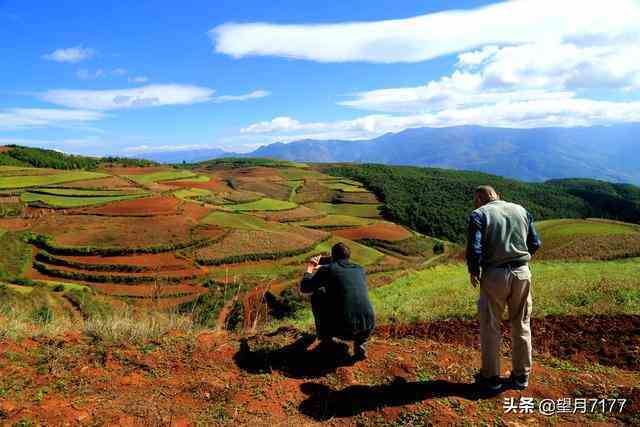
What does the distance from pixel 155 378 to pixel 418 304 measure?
6886 mm

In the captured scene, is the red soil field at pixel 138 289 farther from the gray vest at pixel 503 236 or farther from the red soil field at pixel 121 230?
the gray vest at pixel 503 236

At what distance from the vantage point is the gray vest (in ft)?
15.9

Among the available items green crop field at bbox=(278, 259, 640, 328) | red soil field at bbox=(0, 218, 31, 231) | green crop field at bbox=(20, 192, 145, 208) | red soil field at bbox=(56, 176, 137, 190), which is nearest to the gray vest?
green crop field at bbox=(278, 259, 640, 328)

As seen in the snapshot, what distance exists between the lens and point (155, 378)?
17.5ft

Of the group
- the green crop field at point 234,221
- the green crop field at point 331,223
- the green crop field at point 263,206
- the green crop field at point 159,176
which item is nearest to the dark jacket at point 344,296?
the green crop field at point 234,221

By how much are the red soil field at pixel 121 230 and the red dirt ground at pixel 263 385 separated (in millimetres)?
41132

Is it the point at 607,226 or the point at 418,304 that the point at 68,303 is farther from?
the point at 607,226

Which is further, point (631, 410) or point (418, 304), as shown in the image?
point (418, 304)

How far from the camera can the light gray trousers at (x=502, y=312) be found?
16.0 feet

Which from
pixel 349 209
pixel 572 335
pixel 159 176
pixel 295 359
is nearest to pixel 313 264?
pixel 295 359

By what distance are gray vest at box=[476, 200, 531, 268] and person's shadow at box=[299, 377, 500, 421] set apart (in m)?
1.64

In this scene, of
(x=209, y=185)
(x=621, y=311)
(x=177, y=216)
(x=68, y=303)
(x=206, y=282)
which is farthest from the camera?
(x=209, y=185)

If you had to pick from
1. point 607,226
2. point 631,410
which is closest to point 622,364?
point 631,410

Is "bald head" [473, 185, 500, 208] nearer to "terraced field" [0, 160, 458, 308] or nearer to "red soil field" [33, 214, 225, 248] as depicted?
"terraced field" [0, 160, 458, 308]
